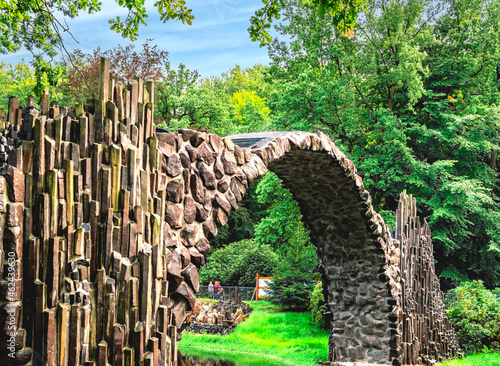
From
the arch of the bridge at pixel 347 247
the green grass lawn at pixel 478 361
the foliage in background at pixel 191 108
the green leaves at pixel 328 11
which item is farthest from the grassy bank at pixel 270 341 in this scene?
the foliage in background at pixel 191 108

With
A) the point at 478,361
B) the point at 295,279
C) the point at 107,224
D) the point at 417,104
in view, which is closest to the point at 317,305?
the point at 295,279

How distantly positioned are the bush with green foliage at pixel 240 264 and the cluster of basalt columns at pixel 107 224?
1526cm

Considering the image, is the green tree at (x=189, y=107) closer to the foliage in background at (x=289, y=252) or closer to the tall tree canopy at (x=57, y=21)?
the foliage in background at (x=289, y=252)

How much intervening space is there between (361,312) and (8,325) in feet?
23.1

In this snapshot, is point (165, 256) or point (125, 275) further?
point (165, 256)

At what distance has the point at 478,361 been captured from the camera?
33.2 feet

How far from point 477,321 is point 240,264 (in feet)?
36.0

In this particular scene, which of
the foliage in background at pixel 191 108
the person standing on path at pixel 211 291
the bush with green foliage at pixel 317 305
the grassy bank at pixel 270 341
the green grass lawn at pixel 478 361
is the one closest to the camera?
the green grass lawn at pixel 478 361

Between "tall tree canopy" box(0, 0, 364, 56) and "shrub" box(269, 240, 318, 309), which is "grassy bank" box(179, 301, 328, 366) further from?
"tall tree canopy" box(0, 0, 364, 56)

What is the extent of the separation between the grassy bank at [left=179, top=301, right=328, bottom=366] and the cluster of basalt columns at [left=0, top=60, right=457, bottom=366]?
667 cm

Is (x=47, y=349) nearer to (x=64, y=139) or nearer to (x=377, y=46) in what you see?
(x=64, y=139)

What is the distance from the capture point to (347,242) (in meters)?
9.29

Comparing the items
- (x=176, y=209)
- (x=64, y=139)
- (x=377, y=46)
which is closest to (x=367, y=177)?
(x=377, y=46)

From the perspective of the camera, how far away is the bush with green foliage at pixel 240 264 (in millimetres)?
20953
